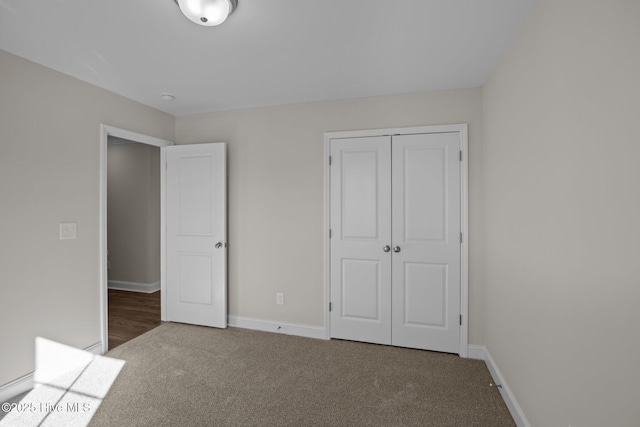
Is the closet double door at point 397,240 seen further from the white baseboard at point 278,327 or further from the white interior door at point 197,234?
the white interior door at point 197,234

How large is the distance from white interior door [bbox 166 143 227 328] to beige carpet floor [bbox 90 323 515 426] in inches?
17.8

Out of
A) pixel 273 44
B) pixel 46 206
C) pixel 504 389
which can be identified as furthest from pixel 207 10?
pixel 504 389

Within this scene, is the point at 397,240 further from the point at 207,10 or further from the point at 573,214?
the point at 207,10

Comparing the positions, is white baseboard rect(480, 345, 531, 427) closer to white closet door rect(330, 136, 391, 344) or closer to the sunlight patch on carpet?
white closet door rect(330, 136, 391, 344)

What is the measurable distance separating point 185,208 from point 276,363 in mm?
2000

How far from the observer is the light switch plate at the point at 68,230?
2.43 m

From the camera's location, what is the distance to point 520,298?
1856mm

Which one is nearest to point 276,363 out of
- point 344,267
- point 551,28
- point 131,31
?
point 344,267

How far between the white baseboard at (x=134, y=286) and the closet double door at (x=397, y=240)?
11.0ft

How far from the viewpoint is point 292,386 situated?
227 centimetres

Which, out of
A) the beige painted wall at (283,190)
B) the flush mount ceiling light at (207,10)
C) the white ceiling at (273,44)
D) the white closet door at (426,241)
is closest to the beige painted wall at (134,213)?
the beige painted wall at (283,190)

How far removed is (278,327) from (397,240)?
162 cm

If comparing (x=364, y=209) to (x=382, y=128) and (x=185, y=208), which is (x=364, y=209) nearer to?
(x=382, y=128)

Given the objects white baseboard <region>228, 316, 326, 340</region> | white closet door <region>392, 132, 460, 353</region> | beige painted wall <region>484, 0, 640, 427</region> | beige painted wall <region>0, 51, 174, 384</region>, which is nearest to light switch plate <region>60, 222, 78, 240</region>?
beige painted wall <region>0, 51, 174, 384</region>
